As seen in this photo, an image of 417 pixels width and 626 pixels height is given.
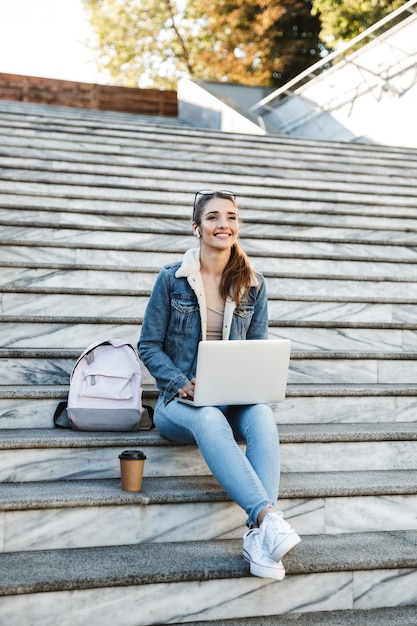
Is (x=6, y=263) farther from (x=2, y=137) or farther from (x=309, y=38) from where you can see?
(x=309, y=38)

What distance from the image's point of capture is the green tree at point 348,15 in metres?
14.0

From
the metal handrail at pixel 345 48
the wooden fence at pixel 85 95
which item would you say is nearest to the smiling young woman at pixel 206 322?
the metal handrail at pixel 345 48

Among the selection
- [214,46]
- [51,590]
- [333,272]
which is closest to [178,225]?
[333,272]

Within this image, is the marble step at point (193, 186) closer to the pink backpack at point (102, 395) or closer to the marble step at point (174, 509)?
the pink backpack at point (102, 395)

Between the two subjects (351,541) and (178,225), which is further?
(178,225)

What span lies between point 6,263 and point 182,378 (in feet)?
5.34

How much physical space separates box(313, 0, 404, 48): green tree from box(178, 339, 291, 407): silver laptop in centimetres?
1258

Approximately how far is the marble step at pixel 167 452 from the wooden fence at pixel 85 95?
11952 mm

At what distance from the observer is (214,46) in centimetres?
1947

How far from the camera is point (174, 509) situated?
2740 mm

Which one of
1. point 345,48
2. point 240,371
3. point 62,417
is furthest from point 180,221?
point 345,48

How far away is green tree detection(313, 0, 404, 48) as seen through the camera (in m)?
14.0

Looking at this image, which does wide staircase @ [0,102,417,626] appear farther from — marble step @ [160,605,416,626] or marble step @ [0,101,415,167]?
marble step @ [0,101,415,167]

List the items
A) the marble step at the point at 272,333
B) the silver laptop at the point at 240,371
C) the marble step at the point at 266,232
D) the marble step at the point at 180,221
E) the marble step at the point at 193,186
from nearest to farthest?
the silver laptop at the point at 240,371
the marble step at the point at 272,333
the marble step at the point at 266,232
the marble step at the point at 180,221
the marble step at the point at 193,186
